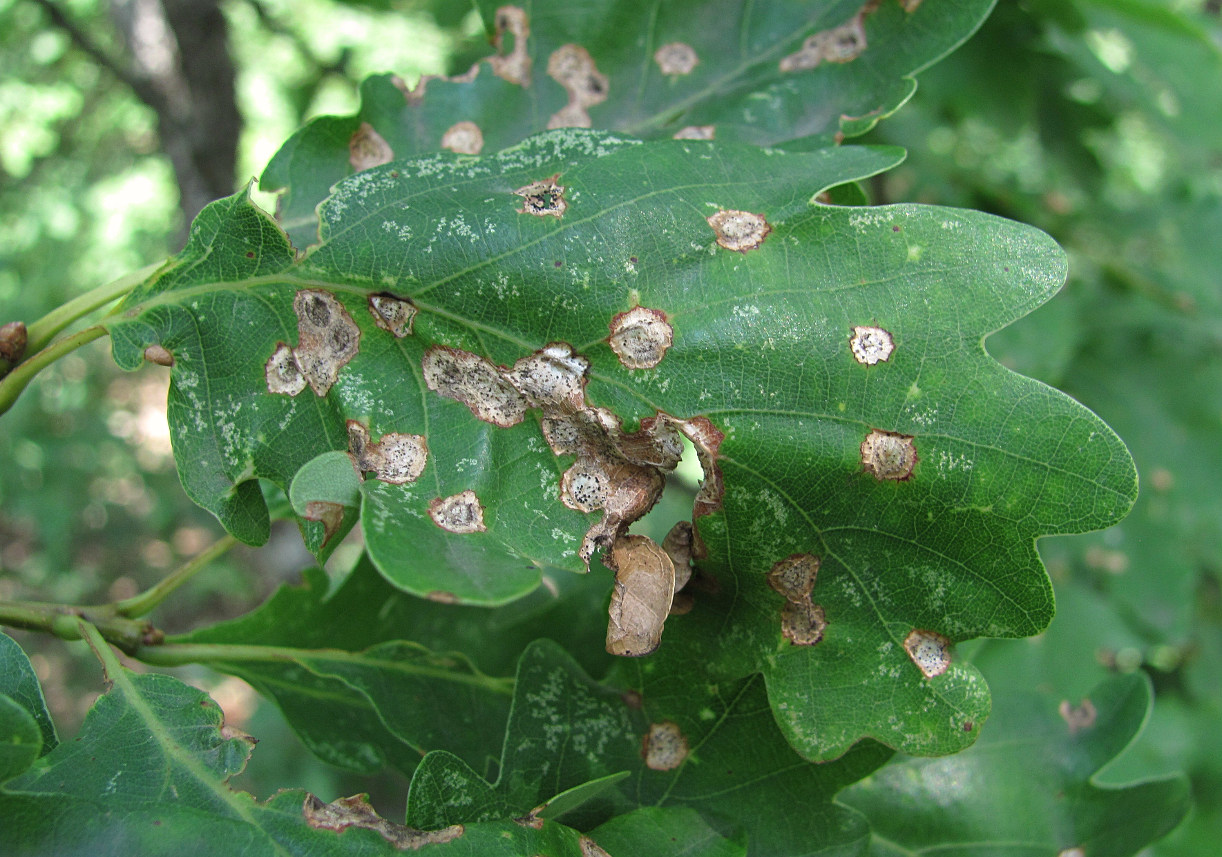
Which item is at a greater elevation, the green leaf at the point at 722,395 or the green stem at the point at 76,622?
the green leaf at the point at 722,395

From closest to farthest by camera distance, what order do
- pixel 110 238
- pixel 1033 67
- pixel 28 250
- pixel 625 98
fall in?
pixel 625 98 → pixel 1033 67 → pixel 28 250 → pixel 110 238

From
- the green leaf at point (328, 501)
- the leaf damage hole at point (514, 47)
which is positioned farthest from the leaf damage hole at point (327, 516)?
the leaf damage hole at point (514, 47)

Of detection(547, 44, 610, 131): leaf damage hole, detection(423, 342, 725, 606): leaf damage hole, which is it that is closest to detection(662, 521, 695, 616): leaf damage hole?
detection(423, 342, 725, 606): leaf damage hole

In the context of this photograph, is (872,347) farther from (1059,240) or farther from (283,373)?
(1059,240)

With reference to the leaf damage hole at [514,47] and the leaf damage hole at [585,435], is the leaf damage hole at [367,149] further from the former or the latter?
the leaf damage hole at [585,435]

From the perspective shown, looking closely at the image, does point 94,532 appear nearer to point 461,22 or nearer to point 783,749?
point 461,22

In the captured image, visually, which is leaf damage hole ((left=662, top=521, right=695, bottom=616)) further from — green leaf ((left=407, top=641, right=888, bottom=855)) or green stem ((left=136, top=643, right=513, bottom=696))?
green stem ((left=136, top=643, right=513, bottom=696))

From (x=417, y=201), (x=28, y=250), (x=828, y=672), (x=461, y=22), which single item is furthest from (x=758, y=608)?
(x=28, y=250)

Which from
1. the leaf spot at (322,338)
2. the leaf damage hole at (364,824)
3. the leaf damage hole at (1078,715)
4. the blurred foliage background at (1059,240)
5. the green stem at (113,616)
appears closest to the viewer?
the leaf damage hole at (364,824)

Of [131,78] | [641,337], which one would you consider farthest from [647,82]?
[131,78]
